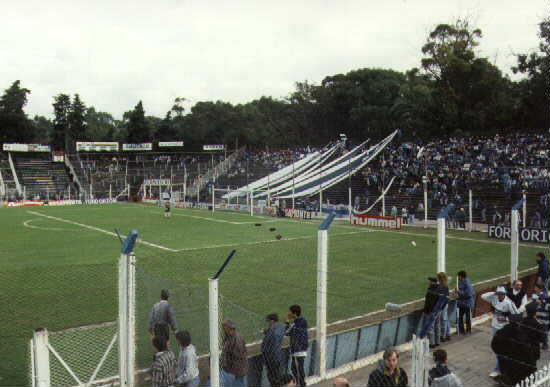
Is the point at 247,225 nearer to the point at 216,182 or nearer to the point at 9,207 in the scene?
the point at 216,182

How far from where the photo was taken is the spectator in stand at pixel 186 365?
6457 millimetres

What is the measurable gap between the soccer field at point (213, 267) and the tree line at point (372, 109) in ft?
83.0

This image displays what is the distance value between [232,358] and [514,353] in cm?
409

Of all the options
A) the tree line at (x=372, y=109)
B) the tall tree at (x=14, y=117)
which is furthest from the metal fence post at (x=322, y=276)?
the tall tree at (x=14, y=117)

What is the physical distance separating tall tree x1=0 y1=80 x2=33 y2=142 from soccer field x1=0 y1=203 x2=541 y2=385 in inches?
1988

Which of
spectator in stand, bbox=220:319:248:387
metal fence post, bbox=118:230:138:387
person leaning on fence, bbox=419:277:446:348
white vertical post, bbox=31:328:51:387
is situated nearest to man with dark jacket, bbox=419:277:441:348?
person leaning on fence, bbox=419:277:446:348

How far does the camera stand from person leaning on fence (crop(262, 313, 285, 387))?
7273mm

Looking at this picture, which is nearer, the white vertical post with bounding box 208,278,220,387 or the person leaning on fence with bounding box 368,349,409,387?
the person leaning on fence with bounding box 368,349,409,387

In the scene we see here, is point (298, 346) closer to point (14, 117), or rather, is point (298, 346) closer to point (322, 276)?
point (322, 276)

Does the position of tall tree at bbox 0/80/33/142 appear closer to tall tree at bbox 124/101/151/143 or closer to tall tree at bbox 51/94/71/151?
tall tree at bbox 51/94/71/151

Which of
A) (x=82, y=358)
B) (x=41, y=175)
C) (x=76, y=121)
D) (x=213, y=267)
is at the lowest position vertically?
(x=82, y=358)

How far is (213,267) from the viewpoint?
741 inches

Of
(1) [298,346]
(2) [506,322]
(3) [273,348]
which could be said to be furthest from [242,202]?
(3) [273,348]

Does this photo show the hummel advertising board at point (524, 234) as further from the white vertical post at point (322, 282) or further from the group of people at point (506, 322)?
the white vertical post at point (322, 282)
